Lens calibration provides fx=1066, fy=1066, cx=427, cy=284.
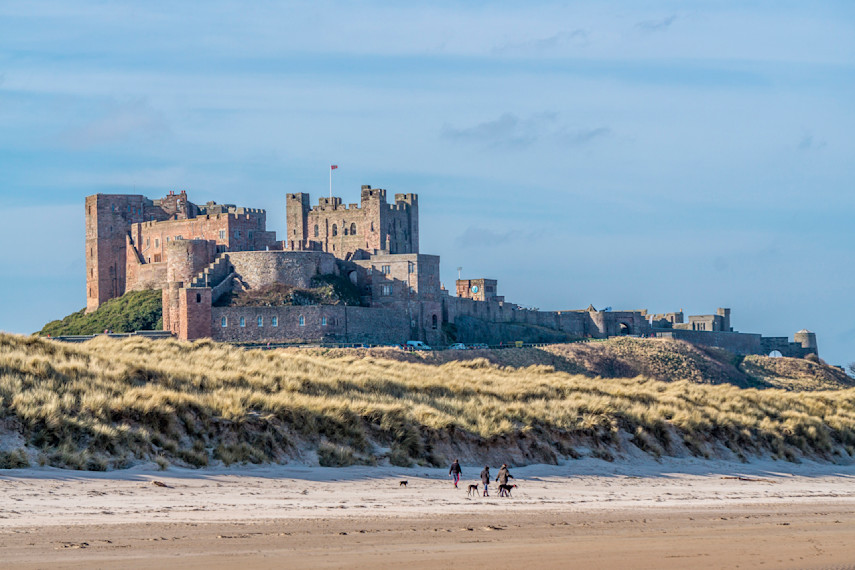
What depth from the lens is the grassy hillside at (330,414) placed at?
20.0 m

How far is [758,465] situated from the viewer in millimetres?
27750

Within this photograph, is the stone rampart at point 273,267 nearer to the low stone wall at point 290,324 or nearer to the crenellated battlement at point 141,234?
the low stone wall at point 290,324

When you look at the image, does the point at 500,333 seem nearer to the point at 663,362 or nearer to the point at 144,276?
the point at 663,362

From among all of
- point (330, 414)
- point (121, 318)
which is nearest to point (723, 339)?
point (121, 318)

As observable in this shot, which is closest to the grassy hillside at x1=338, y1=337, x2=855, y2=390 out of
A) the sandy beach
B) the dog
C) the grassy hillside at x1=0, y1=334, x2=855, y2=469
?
the grassy hillside at x1=0, y1=334, x2=855, y2=469

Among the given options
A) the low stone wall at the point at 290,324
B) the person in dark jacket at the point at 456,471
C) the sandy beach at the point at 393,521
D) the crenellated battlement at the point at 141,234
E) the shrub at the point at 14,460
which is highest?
the crenellated battlement at the point at 141,234

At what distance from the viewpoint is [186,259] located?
252 ft

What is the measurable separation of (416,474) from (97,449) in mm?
6263

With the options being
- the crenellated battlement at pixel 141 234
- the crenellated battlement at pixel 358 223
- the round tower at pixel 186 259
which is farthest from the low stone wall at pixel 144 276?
the crenellated battlement at pixel 358 223

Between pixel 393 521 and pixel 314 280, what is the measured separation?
60.3 meters

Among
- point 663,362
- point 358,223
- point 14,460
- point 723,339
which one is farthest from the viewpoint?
point 723,339

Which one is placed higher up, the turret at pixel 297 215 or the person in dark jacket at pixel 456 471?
the turret at pixel 297 215

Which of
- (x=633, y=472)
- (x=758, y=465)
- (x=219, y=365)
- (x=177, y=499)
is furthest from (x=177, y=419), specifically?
(x=758, y=465)

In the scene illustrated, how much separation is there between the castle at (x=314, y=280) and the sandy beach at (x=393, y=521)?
4817 cm
